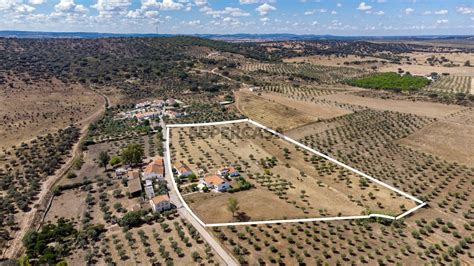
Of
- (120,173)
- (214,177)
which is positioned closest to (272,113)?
(214,177)

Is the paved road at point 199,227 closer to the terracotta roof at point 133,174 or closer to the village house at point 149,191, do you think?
the village house at point 149,191

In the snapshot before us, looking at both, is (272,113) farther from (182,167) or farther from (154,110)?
(182,167)

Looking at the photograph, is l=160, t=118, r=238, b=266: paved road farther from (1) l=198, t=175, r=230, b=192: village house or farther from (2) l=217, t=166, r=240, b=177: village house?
(2) l=217, t=166, r=240, b=177: village house

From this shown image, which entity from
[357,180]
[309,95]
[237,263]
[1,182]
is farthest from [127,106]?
[237,263]

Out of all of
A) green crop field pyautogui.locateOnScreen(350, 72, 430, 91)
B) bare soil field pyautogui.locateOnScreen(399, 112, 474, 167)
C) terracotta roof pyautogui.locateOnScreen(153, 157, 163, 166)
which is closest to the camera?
terracotta roof pyautogui.locateOnScreen(153, 157, 163, 166)

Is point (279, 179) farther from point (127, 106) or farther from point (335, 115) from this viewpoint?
point (127, 106)

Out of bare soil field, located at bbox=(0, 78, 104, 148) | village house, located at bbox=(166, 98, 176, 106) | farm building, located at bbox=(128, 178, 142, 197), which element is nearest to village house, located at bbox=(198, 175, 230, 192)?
farm building, located at bbox=(128, 178, 142, 197)

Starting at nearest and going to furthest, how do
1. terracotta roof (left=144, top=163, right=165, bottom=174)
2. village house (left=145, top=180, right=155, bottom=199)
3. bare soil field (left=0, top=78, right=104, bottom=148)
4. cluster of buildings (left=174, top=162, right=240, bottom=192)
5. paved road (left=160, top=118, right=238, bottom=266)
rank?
paved road (left=160, top=118, right=238, bottom=266) < village house (left=145, top=180, right=155, bottom=199) < cluster of buildings (left=174, top=162, right=240, bottom=192) < terracotta roof (left=144, top=163, right=165, bottom=174) < bare soil field (left=0, top=78, right=104, bottom=148)
